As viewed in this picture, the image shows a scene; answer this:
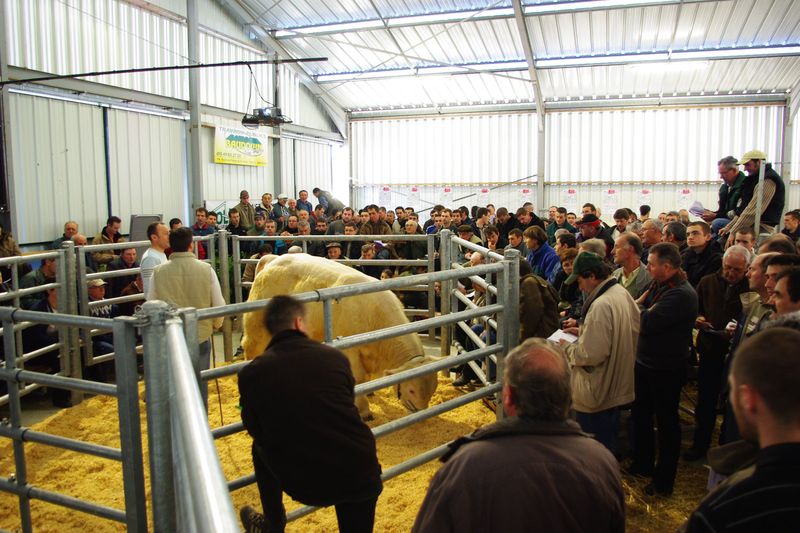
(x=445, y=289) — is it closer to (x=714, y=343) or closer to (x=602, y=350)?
(x=714, y=343)

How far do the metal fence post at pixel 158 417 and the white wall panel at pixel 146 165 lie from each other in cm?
1187

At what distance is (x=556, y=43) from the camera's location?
16844 millimetres

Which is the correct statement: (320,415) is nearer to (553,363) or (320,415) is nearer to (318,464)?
(318,464)

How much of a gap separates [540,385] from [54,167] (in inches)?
483

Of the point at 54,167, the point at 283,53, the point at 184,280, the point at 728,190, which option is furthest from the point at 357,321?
the point at 283,53

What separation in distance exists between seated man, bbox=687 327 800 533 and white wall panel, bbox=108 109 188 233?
13.5m

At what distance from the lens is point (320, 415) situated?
8.93ft

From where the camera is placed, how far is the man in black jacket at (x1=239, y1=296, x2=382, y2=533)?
8.87 ft

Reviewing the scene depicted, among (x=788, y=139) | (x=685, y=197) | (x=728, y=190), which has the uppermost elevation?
(x=788, y=139)

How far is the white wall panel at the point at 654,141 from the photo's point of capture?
1861 cm

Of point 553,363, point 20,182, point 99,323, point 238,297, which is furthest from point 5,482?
point 20,182

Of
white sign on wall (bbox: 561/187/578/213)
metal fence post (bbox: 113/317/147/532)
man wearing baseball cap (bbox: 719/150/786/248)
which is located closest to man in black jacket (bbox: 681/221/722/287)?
man wearing baseball cap (bbox: 719/150/786/248)

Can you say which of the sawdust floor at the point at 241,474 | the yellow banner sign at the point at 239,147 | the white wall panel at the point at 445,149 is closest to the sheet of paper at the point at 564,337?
the sawdust floor at the point at 241,474

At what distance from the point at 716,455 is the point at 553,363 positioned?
59 cm
